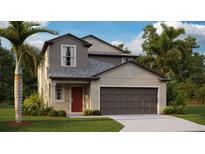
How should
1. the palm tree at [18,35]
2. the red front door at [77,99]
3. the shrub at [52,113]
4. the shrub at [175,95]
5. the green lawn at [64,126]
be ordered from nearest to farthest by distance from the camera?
1. the green lawn at [64,126]
2. the palm tree at [18,35]
3. the shrub at [52,113]
4. the red front door at [77,99]
5. the shrub at [175,95]

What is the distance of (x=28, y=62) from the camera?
16.7 metres

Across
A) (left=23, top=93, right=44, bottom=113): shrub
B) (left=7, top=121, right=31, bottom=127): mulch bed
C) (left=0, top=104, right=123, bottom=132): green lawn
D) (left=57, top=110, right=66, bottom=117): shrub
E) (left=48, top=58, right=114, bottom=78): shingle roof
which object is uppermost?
(left=48, top=58, right=114, bottom=78): shingle roof

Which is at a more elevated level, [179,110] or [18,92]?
[18,92]

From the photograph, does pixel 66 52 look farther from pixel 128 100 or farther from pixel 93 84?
pixel 128 100

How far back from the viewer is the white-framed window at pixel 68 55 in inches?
870

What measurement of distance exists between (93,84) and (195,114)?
21.5 ft

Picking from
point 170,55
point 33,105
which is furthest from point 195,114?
point 33,105

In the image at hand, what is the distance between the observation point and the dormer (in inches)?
862

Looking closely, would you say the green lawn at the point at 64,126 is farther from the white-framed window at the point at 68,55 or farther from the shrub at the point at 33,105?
the white-framed window at the point at 68,55

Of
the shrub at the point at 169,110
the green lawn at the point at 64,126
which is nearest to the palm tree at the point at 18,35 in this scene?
the green lawn at the point at 64,126

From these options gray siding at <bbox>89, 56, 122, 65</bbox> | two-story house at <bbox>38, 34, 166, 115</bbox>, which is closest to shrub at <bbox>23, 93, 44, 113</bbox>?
two-story house at <bbox>38, 34, 166, 115</bbox>

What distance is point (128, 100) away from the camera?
70.8 ft

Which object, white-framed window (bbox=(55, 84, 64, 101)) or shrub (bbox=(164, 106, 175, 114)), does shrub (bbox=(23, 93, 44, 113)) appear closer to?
white-framed window (bbox=(55, 84, 64, 101))
